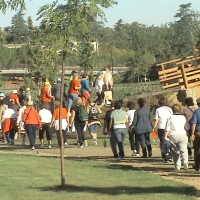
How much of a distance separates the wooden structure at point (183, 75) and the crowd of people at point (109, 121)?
3747 mm

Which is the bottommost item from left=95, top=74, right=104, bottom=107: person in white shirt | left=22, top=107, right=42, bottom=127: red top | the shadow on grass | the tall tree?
the shadow on grass

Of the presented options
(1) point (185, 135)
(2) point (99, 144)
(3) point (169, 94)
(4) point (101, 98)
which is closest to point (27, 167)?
(1) point (185, 135)

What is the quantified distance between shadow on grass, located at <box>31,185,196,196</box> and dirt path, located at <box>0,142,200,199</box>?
0.30 m

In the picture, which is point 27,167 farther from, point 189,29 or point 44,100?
point 189,29

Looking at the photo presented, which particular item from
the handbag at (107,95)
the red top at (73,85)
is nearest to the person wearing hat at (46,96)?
the red top at (73,85)

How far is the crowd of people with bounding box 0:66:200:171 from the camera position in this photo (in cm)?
1725

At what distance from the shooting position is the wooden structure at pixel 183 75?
33.8 metres

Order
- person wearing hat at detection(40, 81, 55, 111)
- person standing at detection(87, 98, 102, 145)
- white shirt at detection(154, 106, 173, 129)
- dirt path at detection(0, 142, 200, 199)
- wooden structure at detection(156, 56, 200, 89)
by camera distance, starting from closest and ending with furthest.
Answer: dirt path at detection(0, 142, 200, 199) < white shirt at detection(154, 106, 173, 129) < person standing at detection(87, 98, 102, 145) < person wearing hat at detection(40, 81, 55, 111) < wooden structure at detection(156, 56, 200, 89)

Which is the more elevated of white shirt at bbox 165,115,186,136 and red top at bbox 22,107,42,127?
red top at bbox 22,107,42,127

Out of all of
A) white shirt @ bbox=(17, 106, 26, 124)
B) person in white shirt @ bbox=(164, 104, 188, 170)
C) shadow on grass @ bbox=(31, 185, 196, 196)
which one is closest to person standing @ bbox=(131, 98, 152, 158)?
person in white shirt @ bbox=(164, 104, 188, 170)

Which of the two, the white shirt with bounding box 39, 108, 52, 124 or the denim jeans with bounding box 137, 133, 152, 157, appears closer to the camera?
the denim jeans with bounding box 137, 133, 152, 157

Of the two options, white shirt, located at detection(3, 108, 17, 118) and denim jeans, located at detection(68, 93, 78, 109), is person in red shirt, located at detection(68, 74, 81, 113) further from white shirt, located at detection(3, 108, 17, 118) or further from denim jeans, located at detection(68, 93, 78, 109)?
white shirt, located at detection(3, 108, 17, 118)

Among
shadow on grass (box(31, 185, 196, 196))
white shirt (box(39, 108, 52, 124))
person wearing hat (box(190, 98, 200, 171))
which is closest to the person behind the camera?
shadow on grass (box(31, 185, 196, 196))

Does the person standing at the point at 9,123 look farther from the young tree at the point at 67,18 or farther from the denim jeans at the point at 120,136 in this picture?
the young tree at the point at 67,18
